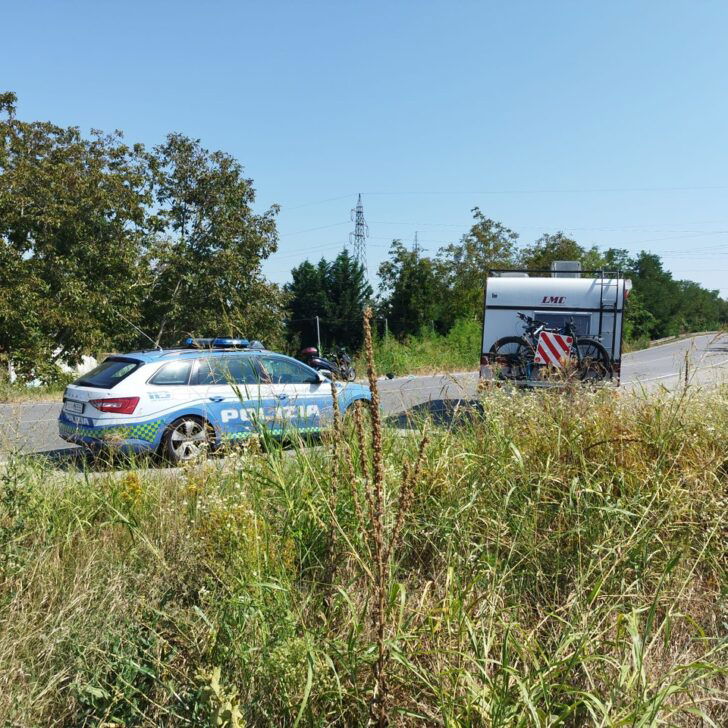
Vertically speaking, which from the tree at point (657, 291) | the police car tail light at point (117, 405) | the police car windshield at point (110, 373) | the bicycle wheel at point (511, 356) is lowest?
the police car tail light at point (117, 405)

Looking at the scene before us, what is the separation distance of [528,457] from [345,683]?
2033mm

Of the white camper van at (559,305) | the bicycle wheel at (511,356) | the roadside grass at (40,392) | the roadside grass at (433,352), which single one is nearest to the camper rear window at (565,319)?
the white camper van at (559,305)

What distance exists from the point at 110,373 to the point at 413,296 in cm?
3256

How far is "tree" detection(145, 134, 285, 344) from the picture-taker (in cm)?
2558

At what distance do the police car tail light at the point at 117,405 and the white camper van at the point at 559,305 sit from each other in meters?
5.45

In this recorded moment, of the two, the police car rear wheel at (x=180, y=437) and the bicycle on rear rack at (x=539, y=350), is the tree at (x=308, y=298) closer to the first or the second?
the bicycle on rear rack at (x=539, y=350)

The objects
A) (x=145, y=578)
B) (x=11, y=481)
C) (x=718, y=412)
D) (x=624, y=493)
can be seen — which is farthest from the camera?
(x=718, y=412)

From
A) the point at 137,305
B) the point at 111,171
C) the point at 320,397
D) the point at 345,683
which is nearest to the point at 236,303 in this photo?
the point at 137,305

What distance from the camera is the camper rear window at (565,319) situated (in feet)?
37.8

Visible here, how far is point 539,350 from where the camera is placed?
10609 millimetres

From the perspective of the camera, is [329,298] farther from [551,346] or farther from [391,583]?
[391,583]

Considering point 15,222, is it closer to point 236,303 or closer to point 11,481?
point 236,303

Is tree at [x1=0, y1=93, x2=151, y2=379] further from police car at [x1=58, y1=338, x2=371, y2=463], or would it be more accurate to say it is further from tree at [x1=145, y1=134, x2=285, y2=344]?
police car at [x1=58, y1=338, x2=371, y2=463]

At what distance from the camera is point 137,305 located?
2480 cm
